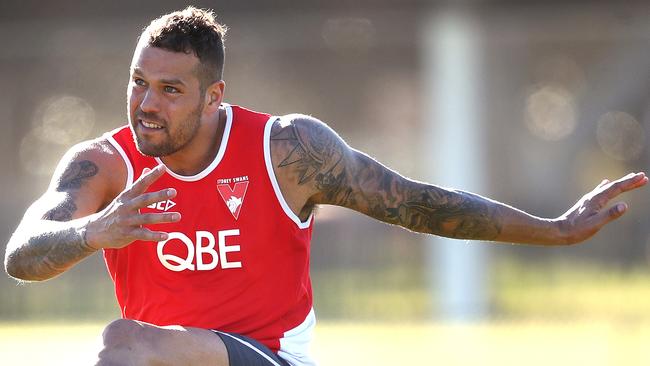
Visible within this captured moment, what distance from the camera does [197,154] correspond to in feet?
19.4

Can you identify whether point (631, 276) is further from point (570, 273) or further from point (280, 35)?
point (280, 35)

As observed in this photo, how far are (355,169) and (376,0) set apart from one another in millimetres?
12285

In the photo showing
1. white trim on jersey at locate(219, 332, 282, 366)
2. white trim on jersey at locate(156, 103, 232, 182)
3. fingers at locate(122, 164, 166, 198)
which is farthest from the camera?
white trim on jersey at locate(156, 103, 232, 182)

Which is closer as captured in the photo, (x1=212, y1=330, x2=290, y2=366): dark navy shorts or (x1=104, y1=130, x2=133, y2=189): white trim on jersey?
(x1=212, y1=330, x2=290, y2=366): dark navy shorts

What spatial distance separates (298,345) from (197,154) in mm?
925

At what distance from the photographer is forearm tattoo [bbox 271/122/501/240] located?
592 centimetres

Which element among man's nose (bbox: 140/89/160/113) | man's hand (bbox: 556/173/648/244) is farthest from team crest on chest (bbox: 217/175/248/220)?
man's hand (bbox: 556/173/648/244)

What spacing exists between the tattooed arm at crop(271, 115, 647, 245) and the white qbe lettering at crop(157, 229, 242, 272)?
13.8 inches

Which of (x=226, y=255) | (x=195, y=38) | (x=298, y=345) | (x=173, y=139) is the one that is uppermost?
(x=195, y=38)

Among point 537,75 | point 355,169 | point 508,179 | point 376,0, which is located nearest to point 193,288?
point 355,169

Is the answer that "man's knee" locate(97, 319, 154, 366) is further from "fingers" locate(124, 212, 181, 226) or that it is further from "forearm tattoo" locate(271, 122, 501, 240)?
"forearm tattoo" locate(271, 122, 501, 240)

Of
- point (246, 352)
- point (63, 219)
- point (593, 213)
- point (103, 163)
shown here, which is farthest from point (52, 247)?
point (593, 213)

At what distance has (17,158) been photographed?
27.3m

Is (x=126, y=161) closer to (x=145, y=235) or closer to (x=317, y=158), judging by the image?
(x=317, y=158)
